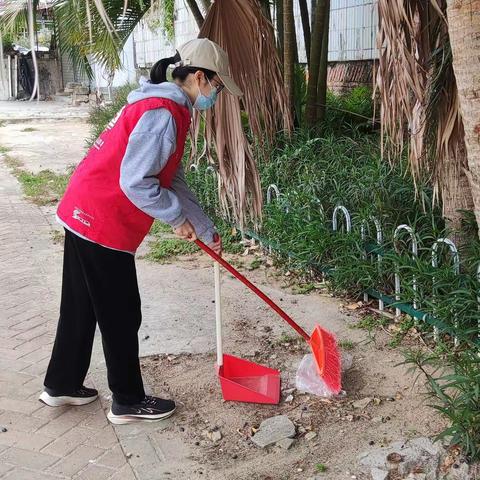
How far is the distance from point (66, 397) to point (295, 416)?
1155 mm

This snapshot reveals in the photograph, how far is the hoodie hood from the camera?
9.60 feet

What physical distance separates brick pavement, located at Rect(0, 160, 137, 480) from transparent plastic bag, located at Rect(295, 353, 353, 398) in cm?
87

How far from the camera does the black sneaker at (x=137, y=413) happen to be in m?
3.31

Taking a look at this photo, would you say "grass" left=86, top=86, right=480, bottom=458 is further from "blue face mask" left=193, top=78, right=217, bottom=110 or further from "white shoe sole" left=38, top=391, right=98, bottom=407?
"white shoe sole" left=38, top=391, right=98, bottom=407

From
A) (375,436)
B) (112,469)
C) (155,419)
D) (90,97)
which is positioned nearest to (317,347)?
(375,436)

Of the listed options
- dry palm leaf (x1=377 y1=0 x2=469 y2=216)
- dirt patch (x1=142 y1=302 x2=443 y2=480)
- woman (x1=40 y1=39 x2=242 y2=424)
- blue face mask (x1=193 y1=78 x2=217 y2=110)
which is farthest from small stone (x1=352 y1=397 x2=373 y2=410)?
blue face mask (x1=193 y1=78 x2=217 y2=110)

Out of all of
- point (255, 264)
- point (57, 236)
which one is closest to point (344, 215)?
point (255, 264)

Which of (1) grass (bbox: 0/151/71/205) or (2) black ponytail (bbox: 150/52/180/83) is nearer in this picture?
(2) black ponytail (bbox: 150/52/180/83)

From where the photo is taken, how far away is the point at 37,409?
11.4 ft

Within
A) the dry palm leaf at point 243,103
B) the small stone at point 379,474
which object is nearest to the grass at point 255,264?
the dry palm leaf at point 243,103

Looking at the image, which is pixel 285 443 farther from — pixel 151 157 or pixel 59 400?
pixel 151 157

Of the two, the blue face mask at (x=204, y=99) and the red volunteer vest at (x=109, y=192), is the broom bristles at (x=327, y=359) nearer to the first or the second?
the red volunteer vest at (x=109, y=192)

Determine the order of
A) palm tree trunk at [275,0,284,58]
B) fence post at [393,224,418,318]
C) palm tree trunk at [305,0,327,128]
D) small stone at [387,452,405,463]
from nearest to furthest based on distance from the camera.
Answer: small stone at [387,452,405,463] < fence post at [393,224,418,318] < palm tree trunk at [305,0,327,128] < palm tree trunk at [275,0,284,58]

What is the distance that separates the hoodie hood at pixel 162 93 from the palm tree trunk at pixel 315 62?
12.2 ft
